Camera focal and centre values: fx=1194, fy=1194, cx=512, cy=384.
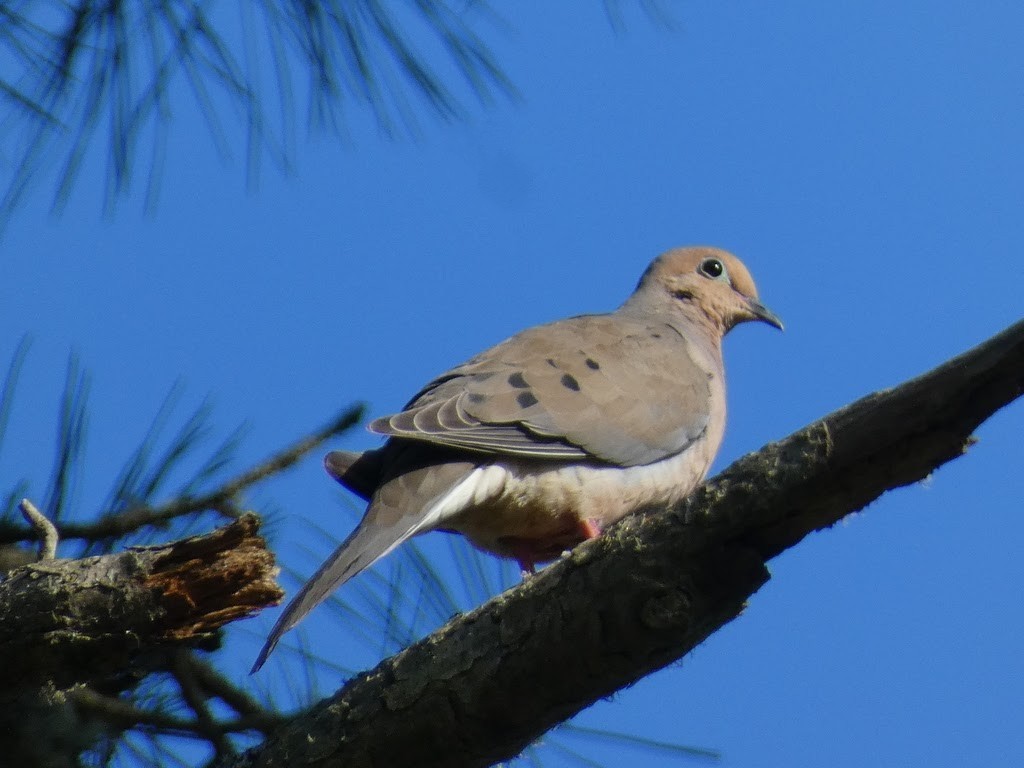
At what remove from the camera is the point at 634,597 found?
1.82m

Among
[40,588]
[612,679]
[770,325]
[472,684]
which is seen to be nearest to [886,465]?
[612,679]

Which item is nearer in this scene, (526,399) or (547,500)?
(547,500)

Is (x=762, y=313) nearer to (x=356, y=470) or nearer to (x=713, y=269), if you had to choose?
(x=713, y=269)

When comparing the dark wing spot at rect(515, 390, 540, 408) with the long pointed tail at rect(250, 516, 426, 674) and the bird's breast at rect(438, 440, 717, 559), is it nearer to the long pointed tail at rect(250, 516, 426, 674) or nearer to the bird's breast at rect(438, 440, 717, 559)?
the bird's breast at rect(438, 440, 717, 559)

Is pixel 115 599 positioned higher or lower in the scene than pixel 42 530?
lower

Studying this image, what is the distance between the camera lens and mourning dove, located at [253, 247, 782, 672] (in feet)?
9.40

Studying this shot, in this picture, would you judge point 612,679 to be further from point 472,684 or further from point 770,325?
point 770,325

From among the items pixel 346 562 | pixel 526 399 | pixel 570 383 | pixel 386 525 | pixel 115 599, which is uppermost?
pixel 570 383

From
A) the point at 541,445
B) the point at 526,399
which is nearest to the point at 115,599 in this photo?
the point at 541,445

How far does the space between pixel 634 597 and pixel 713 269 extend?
313cm

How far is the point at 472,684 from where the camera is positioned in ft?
6.26

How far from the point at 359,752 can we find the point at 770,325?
125 inches

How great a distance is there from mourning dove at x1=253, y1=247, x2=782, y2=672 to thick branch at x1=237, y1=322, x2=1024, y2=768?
409 millimetres

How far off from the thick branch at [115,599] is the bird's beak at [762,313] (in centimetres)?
304
